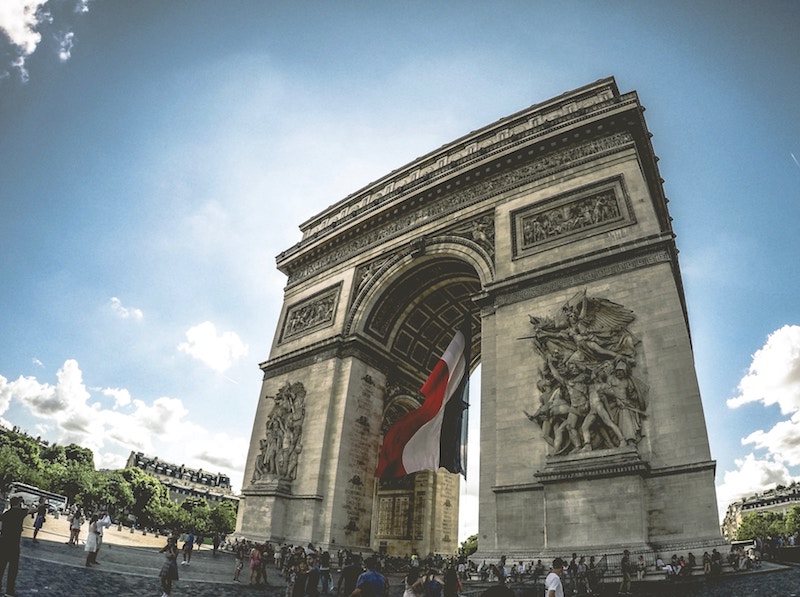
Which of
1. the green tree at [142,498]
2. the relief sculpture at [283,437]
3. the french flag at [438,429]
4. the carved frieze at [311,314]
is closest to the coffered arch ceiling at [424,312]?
the carved frieze at [311,314]

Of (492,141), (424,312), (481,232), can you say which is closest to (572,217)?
(481,232)

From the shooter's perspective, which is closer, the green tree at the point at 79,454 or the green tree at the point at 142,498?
the green tree at the point at 142,498

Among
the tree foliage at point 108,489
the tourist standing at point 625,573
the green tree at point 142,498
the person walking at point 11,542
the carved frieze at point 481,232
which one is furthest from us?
the green tree at point 142,498

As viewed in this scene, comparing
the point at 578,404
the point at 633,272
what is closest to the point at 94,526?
the point at 578,404

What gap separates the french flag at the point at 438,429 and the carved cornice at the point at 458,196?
5951mm

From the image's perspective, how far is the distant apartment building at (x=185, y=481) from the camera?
272 feet

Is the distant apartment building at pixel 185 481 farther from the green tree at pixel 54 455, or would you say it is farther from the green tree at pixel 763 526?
the green tree at pixel 763 526

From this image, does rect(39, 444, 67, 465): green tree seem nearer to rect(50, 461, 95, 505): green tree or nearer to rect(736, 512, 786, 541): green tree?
rect(50, 461, 95, 505): green tree

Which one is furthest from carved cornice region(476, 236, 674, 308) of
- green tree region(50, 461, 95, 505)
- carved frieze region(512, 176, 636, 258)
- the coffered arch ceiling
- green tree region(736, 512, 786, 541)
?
green tree region(736, 512, 786, 541)

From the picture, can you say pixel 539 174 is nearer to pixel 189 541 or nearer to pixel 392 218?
pixel 392 218

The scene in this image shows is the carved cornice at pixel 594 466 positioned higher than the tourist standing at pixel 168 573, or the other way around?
the carved cornice at pixel 594 466

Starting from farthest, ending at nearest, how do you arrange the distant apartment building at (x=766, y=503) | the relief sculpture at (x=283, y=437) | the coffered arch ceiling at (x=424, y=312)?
the distant apartment building at (x=766, y=503) < the coffered arch ceiling at (x=424, y=312) < the relief sculpture at (x=283, y=437)

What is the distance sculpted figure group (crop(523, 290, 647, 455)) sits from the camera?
484 inches

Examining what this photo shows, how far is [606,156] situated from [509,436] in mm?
10340
